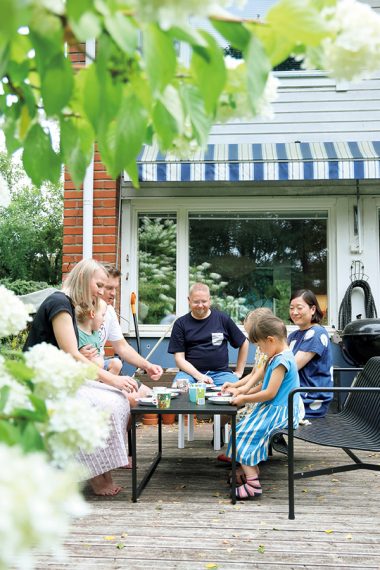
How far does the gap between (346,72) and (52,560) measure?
254 cm

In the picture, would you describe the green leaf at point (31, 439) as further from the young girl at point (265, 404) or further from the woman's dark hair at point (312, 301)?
the woman's dark hair at point (312, 301)

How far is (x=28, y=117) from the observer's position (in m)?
1.04

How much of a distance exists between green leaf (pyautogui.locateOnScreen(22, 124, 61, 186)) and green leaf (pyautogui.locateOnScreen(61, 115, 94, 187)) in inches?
1.1

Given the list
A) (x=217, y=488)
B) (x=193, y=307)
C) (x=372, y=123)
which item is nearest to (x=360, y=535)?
(x=217, y=488)

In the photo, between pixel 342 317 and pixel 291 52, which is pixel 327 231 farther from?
pixel 291 52

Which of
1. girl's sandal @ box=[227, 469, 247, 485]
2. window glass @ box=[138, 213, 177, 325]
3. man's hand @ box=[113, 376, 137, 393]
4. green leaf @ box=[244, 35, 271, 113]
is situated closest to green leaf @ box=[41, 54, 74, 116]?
green leaf @ box=[244, 35, 271, 113]

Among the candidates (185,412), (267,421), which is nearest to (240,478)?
(267,421)

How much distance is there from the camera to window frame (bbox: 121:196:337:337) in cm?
637

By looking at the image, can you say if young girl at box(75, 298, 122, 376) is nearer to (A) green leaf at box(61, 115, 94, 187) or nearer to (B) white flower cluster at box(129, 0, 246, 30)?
(A) green leaf at box(61, 115, 94, 187)

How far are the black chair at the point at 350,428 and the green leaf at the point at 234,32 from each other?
102 inches

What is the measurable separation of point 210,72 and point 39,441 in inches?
23.8

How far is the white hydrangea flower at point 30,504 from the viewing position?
500 mm

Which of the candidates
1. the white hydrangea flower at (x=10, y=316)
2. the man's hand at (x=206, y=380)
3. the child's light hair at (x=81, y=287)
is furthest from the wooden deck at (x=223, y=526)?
the white hydrangea flower at (x=10, y=316)

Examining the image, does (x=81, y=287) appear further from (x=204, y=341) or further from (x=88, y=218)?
(x=88, y=218)
